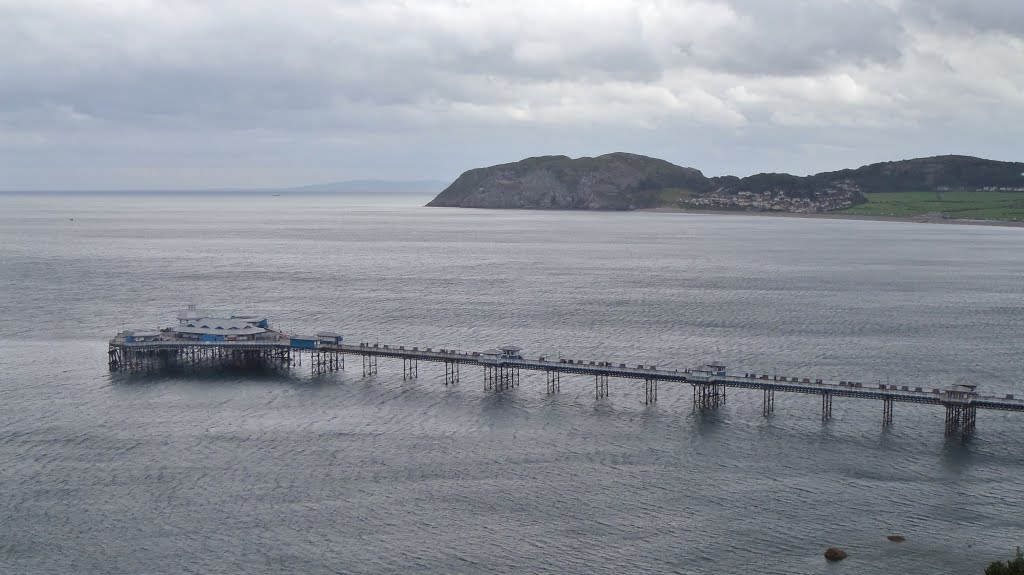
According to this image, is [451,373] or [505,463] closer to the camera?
[505,463]

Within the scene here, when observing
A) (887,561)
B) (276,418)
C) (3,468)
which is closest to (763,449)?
(887,561)

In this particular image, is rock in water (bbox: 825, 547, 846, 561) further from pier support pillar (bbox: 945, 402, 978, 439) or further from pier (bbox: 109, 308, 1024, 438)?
pier (bbox: 109, 308, 1024, 438)

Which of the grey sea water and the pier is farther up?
the pier

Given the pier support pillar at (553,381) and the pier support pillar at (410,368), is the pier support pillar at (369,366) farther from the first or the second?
the pier support pillar at (553,381)

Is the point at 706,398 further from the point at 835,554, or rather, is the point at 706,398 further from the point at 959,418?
the point at 835,554

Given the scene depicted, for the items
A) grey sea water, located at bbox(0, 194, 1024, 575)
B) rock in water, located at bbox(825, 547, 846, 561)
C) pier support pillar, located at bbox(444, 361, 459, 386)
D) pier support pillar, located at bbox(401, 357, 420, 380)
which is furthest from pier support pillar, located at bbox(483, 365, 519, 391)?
rock in water, located at bbox(825, 547, 846, 561)

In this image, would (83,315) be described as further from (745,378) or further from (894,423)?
(894,423)

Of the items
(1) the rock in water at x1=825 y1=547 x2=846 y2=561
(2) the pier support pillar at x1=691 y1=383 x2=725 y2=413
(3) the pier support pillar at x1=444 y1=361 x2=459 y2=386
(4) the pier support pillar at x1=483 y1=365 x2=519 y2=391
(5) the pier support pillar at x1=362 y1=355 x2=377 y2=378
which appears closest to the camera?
(1) the rock in water at x1=825 y1=547 x2=846 y2=561

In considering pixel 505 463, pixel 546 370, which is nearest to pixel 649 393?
pixel 546 370

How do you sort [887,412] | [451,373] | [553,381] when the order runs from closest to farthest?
[887,412], [553,381], [451,373]
